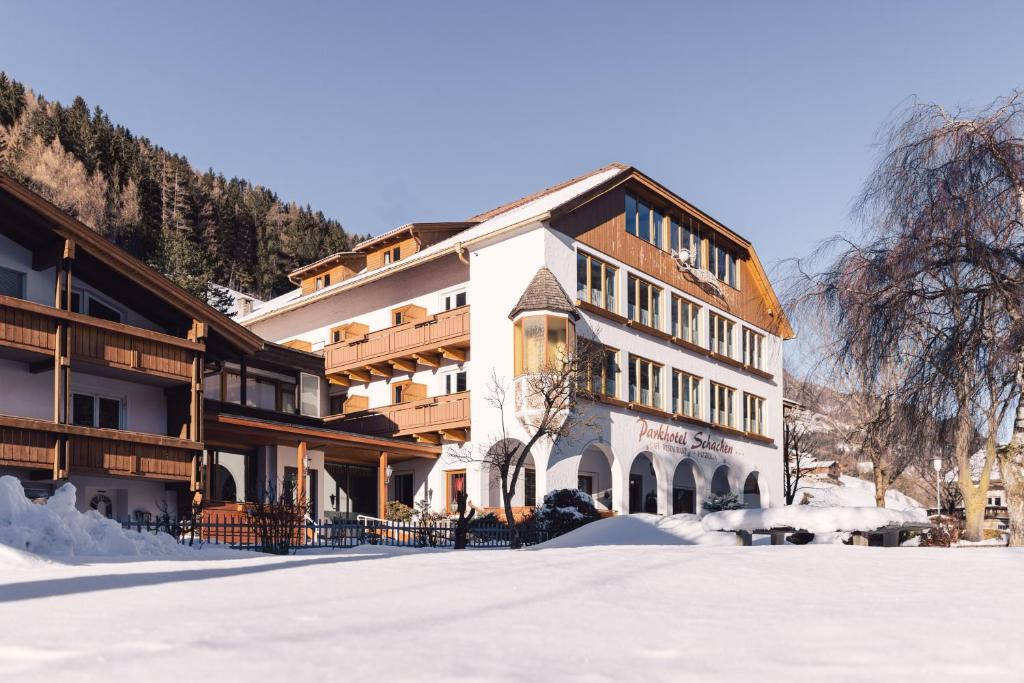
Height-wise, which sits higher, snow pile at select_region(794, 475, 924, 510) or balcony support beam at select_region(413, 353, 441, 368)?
balcony support beam at select_region(413, 353, 441, 368)

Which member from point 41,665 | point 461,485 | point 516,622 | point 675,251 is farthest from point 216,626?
point 675,251

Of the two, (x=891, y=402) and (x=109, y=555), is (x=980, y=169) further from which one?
(x=109, y=555)

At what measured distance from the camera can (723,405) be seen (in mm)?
43719

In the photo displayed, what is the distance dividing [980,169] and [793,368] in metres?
4.88

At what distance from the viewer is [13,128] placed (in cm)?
7638

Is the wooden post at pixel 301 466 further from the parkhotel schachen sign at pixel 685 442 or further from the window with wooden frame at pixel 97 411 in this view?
the parkhotel schachen sign at pixel 685 442

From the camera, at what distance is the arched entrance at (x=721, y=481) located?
44.2 m

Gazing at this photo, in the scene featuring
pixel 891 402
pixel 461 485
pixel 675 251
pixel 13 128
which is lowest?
pixel 461 485

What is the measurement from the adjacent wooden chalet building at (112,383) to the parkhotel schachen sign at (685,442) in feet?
36.9

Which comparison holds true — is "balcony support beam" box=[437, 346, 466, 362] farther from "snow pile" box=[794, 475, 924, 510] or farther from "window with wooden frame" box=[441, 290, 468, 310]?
"snow pile" box=[794, 475, 924, 510]

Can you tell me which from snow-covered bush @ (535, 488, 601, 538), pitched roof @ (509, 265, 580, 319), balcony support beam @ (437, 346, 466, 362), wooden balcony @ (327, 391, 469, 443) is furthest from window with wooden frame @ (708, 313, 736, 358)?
snow-covered bush @ (535, 488, 601, 538)

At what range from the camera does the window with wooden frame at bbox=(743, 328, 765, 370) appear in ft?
152

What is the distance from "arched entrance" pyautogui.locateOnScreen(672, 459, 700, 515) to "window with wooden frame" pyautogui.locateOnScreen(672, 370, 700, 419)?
2243 millimetres

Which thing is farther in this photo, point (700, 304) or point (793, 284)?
point (700, 304)
